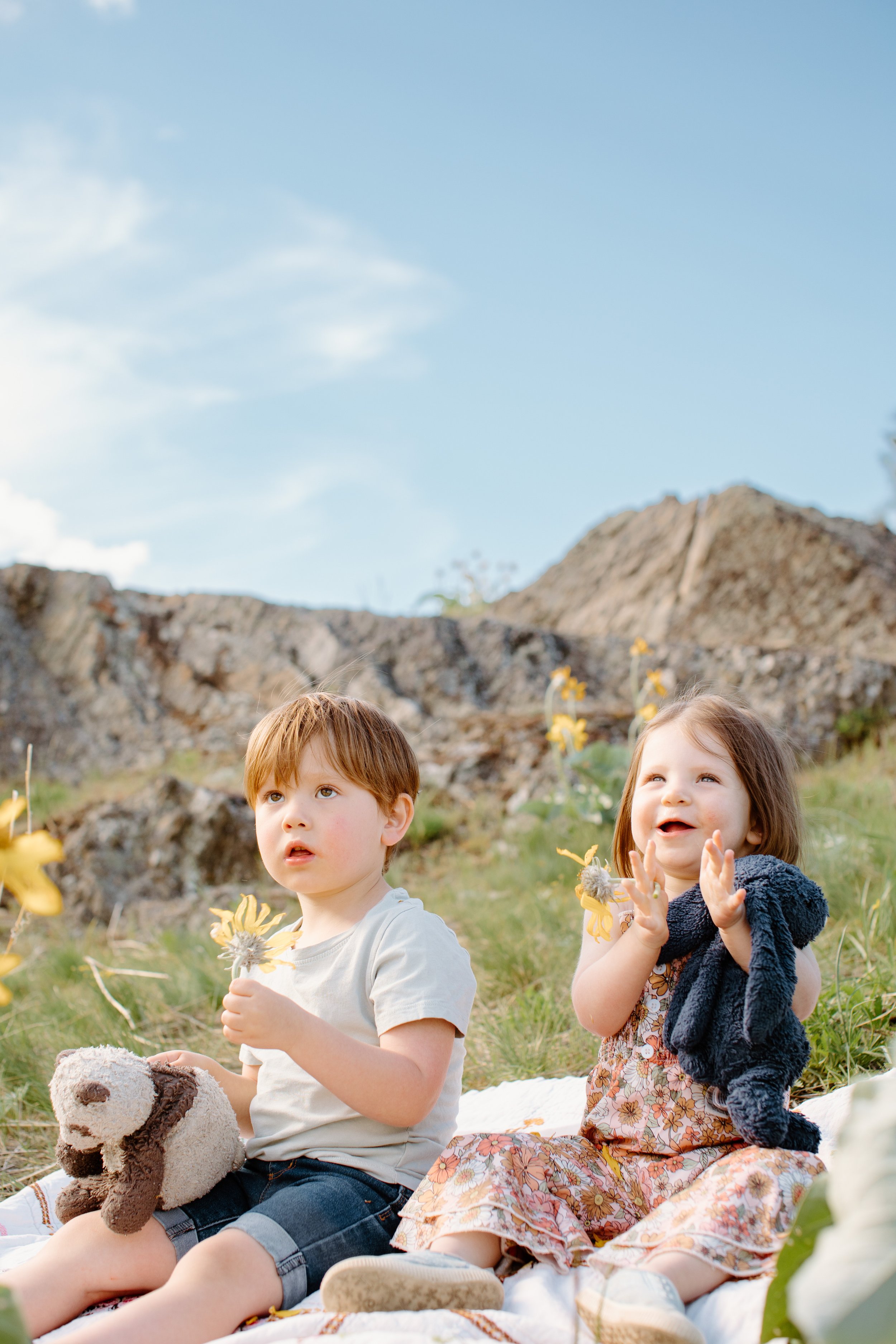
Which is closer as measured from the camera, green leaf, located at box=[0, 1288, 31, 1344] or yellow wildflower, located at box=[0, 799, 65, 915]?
green leaf, located at box=[0, 1288, 31, 1344]

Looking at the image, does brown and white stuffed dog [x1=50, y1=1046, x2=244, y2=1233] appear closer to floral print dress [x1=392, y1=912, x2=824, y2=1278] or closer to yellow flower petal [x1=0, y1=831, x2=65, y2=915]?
floral print dress [x1=392, y1=912, x2=824, y2=1278]

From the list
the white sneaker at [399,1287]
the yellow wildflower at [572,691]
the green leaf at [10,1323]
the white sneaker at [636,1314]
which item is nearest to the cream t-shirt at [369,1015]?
the white sneaker at [399,1287]

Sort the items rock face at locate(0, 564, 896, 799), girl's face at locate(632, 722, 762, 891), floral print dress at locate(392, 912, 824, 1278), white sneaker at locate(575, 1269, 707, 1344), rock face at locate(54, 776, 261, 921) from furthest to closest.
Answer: rock face at locate(0, 564, 896, 799), rock face at locate(54, 776, 261, 921), girl's face at locate(632, 722, 762, 891), floral print dress at locate(392, 912, 824, 1278), white sneaker at locate(575, 1269, 707, 1344)

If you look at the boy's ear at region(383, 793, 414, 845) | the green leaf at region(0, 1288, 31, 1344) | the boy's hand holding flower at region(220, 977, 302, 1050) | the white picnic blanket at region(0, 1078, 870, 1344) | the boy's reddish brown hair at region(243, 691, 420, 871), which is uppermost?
the boy's reddish brown hair at region(243, 691, 420, 871)

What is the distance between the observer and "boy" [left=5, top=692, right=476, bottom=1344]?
1.36 m

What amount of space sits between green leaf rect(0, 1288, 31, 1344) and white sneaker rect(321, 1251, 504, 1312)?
680mm

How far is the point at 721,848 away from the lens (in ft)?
5.15

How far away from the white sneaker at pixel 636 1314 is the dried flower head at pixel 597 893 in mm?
520

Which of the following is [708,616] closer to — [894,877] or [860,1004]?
[894,877]

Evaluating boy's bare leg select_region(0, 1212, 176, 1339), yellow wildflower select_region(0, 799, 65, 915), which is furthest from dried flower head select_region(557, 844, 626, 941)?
yellow wildflower select_region(0, 799, 65, 915)

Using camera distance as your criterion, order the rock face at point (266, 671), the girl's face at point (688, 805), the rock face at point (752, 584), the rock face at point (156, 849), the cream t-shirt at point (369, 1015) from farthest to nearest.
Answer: the rock face at point (752, 584) → the rock face at point (266, 671) → the rock face at point (156, 849) → the girl's face at point (688, 805) → the cream t-shirt at point (369, 1015)

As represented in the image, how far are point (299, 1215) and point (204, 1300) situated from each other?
6.9 inches

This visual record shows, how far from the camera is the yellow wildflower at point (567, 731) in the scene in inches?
153

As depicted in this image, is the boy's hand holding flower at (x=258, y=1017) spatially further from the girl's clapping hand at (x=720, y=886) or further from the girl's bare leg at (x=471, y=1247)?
the girl's clapping hand at (x=720, y=886)
